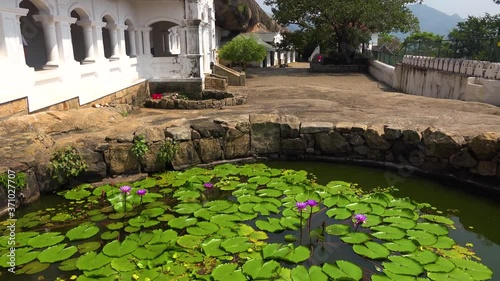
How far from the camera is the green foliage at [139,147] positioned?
21.3 ft

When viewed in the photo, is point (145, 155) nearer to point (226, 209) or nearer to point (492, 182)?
point (226, 209)

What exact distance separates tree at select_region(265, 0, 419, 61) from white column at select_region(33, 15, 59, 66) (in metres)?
17.6

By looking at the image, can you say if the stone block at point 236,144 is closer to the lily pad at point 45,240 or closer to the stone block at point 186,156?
the stone block at point 186,156

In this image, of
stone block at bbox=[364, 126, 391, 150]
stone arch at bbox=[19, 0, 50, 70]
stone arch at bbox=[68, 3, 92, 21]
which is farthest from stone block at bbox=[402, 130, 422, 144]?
stone arch at bbox=[19, 0, 50, 70]

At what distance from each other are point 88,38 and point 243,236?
765 centimetres

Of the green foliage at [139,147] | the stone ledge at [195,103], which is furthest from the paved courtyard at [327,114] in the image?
the green foliage at [139,147]

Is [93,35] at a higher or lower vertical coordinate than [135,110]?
higher

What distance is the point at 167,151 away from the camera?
22.3 feet

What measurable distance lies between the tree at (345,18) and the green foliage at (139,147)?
18.6m

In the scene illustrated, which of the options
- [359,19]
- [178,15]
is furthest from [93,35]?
[359,19]

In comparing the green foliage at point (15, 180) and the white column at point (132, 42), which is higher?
the white column at point (132, 42)

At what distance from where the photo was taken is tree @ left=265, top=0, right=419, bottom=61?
22266 millimetres

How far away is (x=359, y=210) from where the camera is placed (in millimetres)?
5027

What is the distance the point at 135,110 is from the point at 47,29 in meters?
3.13
